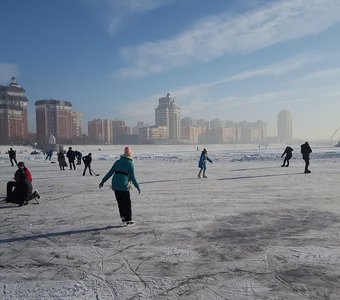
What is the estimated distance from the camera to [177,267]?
458 centimetres

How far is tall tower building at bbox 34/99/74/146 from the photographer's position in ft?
409

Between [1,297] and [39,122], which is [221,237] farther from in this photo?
[39,122]

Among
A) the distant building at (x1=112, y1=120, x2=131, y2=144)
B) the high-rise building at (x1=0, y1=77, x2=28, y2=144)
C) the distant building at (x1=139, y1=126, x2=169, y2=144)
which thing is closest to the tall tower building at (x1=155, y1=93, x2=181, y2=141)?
the distant building at (x1=139, y1=126, x2=169, y2=144)

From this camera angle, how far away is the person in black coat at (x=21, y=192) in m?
9.48

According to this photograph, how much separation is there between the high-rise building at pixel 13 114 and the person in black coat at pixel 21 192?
332 ft

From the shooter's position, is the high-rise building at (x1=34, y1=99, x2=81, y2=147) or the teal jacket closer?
the teal jacket

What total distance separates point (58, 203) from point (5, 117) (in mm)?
111626

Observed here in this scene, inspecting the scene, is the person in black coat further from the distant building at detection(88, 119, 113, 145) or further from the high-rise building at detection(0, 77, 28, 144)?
the distant building at detection(88, 119, 113, 145)

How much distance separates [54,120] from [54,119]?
37 centimetres

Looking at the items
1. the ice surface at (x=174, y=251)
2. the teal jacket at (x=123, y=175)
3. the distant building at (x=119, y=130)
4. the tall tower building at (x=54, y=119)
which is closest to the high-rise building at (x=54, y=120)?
the tall tower building at (x=54, y=119)

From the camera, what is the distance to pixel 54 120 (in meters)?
128

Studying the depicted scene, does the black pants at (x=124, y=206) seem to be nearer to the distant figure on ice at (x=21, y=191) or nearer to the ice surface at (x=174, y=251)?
the ice surface at (x=174, y=251)

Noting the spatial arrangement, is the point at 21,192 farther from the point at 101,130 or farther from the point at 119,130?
the point at 119,130

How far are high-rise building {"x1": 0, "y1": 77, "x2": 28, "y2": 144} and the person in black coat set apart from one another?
101 meters
